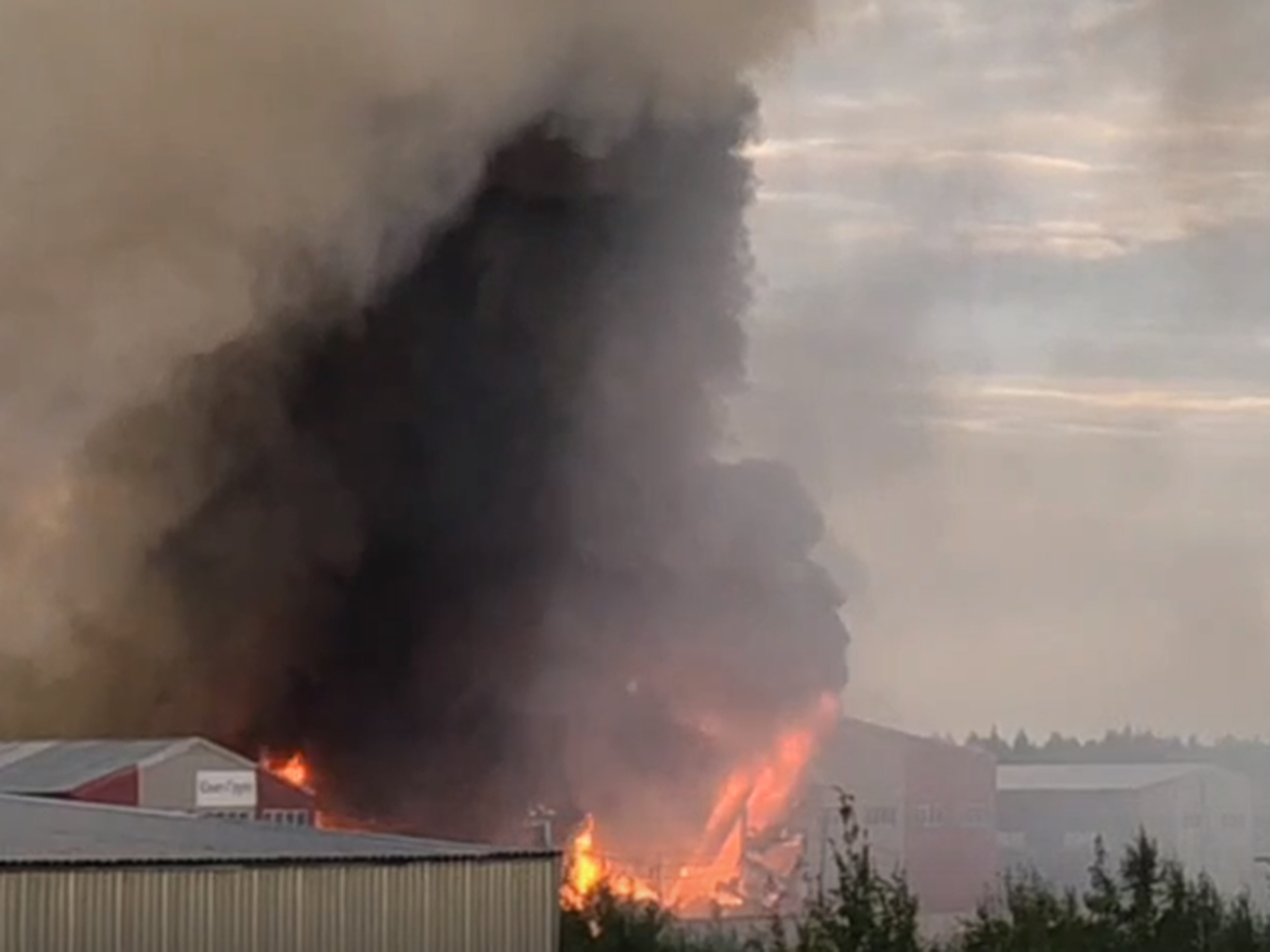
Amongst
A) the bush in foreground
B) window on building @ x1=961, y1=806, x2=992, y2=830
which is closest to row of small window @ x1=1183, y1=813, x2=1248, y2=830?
window on building @ x1=961, y1=806, x2=992, y2=830

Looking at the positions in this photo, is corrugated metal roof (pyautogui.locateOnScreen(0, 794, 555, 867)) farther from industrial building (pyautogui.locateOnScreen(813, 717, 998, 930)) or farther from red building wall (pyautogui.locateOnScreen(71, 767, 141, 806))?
industrial building (pyautogui.locateOnScreen(813, 717, 998, 930))

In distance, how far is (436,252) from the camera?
5766 cm

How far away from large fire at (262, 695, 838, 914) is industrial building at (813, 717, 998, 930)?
413cm

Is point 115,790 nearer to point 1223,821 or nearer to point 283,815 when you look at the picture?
point 283,815

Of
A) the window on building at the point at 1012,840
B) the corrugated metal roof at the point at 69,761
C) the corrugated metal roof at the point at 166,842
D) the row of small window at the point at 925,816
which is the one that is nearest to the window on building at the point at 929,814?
the row of small window at the point at 925,816

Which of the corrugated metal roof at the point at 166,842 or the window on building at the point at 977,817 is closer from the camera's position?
the corrugated metal roof at the point at 166,842

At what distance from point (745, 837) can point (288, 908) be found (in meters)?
33.8

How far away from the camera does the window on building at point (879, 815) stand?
72750mm

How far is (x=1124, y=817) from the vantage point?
287 ft

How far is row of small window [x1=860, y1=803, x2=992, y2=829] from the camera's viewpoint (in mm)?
72312

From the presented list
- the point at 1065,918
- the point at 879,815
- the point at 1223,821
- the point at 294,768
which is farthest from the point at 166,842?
the point at 1223,821

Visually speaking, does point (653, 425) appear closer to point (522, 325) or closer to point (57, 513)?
point (522, 325)

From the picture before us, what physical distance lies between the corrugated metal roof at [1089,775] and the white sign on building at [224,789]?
4306cm

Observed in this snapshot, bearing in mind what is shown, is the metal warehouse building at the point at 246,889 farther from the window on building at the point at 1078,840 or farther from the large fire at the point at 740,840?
the window on building at the point at 1078,840
